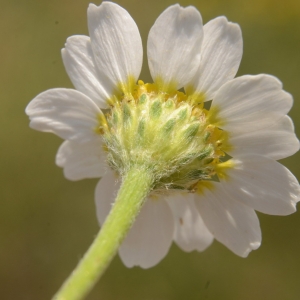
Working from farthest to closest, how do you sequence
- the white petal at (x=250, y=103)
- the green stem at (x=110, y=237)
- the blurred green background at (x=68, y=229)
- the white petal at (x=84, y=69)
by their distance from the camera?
the blurred green background at (x=68, y=229) < the white petal at (x=84, y=69) < the white petal at (x=250, y=103) < the green stem at (x=110, y=237)

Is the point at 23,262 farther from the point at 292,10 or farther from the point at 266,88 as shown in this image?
the point at 292,10

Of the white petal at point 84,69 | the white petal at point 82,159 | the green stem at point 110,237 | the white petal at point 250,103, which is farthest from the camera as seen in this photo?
the white petal at point 82,159

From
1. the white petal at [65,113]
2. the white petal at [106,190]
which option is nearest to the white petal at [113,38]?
the white petal at [65,113]

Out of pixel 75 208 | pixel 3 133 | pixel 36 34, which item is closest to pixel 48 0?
pixel 36 34

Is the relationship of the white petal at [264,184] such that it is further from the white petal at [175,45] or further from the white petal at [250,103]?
the white petal at [175,45]

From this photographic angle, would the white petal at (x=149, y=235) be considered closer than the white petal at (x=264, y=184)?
No

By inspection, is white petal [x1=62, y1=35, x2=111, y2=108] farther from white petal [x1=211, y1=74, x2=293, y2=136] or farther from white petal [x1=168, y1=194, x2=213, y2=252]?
white petal [x1=168, y1=194, x2=213, y2=252]

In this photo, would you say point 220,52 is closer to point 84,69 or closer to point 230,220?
point 84,69

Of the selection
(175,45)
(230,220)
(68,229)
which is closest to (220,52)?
(175,45)
